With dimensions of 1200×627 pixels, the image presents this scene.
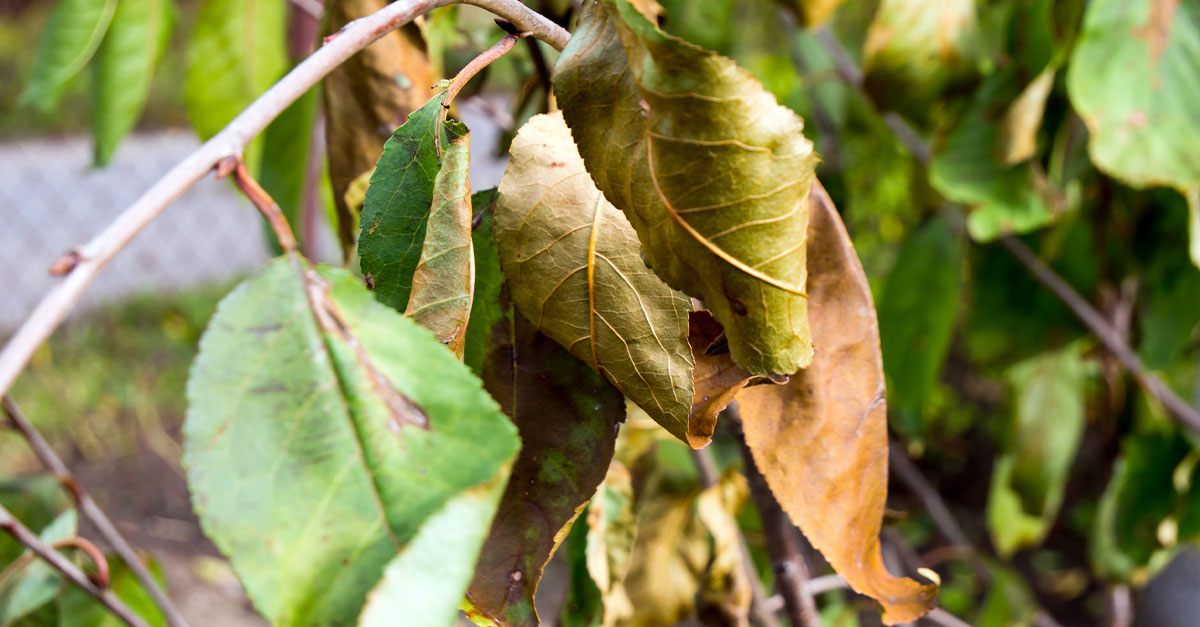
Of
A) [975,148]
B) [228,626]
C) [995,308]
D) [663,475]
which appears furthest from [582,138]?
[228,626]

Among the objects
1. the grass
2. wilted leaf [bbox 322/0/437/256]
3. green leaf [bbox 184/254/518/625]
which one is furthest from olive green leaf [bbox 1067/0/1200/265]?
the grass

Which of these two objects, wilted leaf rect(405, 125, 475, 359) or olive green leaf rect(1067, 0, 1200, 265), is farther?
olive green leaf rect(1067, 0, 1200, 265)

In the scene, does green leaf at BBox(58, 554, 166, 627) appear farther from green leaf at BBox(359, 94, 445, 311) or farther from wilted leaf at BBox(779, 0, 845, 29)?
wilted leaf at BBox(779, 0, 845, 29)

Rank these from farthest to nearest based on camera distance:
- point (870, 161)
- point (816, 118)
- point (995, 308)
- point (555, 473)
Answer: point (870, 161) → point (816, 118) → point (995, 308) → point (555, 473)

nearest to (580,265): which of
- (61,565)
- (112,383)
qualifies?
(61,565)

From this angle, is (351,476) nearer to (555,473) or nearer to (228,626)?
(555,473)
